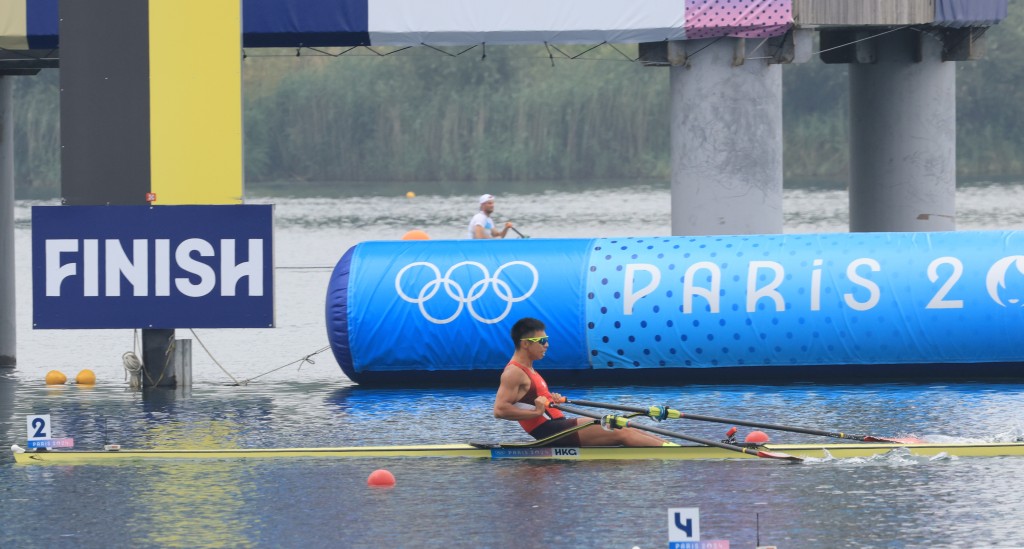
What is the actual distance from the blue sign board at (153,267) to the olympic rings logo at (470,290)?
1.81m

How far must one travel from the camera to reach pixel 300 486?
13.9 metres

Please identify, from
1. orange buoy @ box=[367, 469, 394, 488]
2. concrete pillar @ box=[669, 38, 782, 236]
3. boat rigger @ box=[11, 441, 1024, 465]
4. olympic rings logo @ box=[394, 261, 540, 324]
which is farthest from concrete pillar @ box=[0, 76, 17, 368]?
orange buoy @ box=[367, 469, 394, 488]

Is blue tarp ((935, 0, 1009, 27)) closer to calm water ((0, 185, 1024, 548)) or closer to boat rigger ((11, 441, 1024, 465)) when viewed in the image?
calm water ((0, 185, 1024, 548))

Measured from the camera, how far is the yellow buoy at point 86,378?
21.9 metres

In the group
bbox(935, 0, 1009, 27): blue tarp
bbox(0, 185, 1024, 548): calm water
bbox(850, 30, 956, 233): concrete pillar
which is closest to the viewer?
bbox(0, 185, 1024, 548): calm water

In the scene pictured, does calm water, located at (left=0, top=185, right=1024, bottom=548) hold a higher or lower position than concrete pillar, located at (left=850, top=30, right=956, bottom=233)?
lower

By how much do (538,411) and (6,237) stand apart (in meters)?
12.3

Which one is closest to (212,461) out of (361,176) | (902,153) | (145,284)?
(145,284)

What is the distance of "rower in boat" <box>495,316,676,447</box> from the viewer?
14906 millimetres

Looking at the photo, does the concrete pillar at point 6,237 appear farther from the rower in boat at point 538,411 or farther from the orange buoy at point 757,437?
the orange buoy at point 757,437

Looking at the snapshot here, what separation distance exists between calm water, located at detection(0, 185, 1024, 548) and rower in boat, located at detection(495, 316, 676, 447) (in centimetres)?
32

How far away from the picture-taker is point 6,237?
2450 centimetres

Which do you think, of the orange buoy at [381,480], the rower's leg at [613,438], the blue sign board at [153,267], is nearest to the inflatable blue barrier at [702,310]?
the blue sign board at [153,267]

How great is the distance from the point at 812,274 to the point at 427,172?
7597cm
